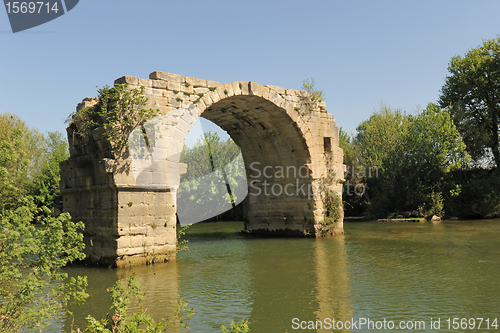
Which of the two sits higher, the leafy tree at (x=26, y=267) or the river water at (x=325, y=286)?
the leafy tree at (x=26, y=267)

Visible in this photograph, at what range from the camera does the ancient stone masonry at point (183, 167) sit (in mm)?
8336

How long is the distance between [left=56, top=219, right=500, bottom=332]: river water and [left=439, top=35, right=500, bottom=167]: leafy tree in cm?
1462

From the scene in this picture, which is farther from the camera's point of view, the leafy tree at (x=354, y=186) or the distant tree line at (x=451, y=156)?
the leafy tree at (x=354, y=186)

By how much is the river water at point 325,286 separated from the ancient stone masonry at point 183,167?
2.55 feet

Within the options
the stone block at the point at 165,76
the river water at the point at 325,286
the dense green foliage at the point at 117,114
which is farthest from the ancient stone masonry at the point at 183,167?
the river water at the point at 325,286

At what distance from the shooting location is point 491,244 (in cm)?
1092

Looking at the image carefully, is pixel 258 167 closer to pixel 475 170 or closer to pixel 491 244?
pixel 491 244

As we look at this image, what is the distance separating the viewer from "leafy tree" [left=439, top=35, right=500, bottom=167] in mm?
23266

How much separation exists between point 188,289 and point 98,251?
3.06 m

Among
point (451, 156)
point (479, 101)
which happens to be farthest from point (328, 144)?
point (479, 101)

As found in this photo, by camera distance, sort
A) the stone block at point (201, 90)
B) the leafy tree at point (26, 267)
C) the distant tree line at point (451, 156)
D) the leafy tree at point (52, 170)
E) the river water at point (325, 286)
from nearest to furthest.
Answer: the leafy tree at point (26, 267) → the river water at point (325, 286) → the stone block at point (201, 90) → the distant tree line at point (451, 156) → the leafy tree at point (52, 170)

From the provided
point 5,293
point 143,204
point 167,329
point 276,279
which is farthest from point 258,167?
point 5,293

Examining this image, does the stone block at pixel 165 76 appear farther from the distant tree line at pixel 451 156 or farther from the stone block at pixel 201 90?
the distant tree line at pixel 451 156

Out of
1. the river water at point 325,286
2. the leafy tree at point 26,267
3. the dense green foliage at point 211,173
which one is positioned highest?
the dense green foliage at point 211,173
